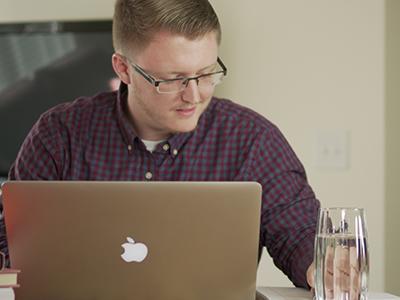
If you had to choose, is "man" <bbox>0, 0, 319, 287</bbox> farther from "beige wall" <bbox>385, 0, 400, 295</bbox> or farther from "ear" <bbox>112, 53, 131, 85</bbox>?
"beige wall" <bbox>385, 0, 400, 295</bbox>

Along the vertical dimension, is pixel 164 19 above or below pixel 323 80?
above

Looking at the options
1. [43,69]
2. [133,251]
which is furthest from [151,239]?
[43,69]

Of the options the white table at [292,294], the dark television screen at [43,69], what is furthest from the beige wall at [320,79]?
the white table at [292,294]

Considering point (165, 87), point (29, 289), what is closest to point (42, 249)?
point (29, 289)

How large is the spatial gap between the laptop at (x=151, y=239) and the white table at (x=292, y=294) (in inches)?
3.9

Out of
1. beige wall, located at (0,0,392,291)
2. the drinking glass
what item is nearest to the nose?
the drinking glass

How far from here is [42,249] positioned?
4.80 ft

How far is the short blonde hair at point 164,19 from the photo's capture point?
1.88 m

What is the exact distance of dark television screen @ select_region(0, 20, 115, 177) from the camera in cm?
289

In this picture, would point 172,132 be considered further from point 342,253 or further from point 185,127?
point 342,253

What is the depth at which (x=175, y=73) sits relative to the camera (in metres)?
1.89

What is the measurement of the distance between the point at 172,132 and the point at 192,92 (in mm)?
200

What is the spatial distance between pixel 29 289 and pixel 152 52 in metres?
0.68

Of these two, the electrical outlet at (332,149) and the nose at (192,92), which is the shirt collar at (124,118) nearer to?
the nose at (192,92)
